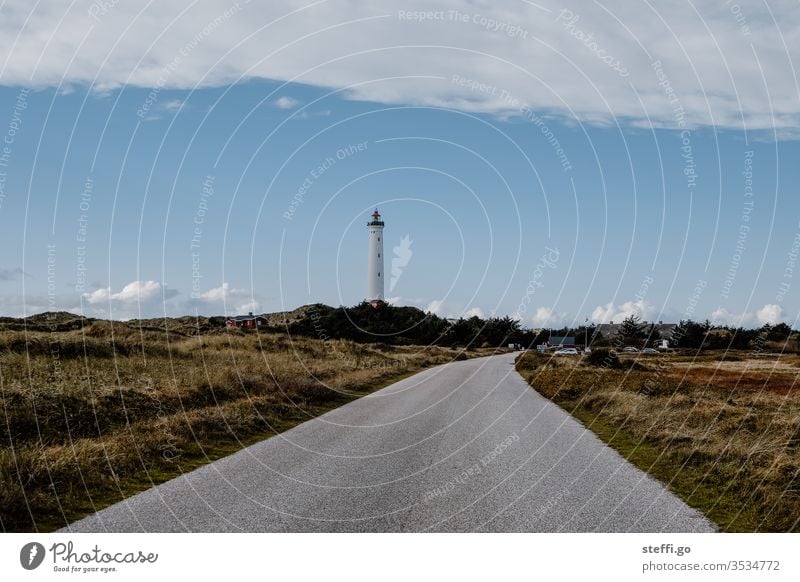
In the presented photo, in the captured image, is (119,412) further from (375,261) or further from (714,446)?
(375,261)

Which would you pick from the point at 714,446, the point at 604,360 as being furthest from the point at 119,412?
the point at 604,360

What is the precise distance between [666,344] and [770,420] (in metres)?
99.4

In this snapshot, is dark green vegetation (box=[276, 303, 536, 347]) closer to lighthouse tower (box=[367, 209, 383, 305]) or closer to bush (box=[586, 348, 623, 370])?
lighthouse tower (box=[367, 209, 383, 305])

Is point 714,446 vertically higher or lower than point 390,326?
lower

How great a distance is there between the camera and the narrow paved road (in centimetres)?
881

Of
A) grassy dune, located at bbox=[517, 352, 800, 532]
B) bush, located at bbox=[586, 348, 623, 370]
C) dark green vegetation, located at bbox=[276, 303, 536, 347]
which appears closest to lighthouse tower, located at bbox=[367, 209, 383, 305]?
dark green vegetation, located at bbox=[276, 303, 536, 347]

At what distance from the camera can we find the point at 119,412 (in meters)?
18.0

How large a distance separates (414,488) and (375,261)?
8547 cm

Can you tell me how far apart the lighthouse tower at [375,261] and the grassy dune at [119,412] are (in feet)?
191

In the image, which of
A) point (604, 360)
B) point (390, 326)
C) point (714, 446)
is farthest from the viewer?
point (390, 326)

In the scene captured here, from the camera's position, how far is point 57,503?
9.81 metres

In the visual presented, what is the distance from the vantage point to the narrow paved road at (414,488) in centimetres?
881

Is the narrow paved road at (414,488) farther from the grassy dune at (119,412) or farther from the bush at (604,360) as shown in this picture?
the bush at (604,360)
